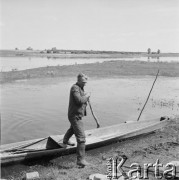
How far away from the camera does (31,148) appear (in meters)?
7.56

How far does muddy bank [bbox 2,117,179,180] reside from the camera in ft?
22.0

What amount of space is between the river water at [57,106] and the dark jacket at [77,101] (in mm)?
3481

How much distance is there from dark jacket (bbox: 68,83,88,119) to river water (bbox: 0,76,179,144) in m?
3.48

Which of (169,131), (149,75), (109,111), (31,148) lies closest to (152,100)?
(109,111)

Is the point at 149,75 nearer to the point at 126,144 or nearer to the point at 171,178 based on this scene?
the point at 126,144

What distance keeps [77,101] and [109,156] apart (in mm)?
2157

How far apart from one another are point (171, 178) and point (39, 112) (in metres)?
8.14

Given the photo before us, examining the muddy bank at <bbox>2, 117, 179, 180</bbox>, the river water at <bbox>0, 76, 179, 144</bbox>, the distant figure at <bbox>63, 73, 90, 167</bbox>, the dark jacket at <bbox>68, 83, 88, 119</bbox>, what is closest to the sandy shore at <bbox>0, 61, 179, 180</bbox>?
the muddy bank at <bbox>2, 117, 179, 180</bbox>

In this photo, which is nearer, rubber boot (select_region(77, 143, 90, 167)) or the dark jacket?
the dark jacket

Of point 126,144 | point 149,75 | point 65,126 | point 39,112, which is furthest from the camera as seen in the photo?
point 149,75

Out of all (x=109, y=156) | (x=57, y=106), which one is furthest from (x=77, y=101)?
(x=57, y=106)

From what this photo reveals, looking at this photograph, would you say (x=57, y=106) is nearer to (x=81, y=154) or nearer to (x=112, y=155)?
(x=112, y=155)

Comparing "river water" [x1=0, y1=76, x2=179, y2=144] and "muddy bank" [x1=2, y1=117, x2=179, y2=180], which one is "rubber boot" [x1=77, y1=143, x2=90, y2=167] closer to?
"muddy bank" [x1=2, y1=117, x2=179, y2=180]

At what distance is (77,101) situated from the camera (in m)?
6.78
